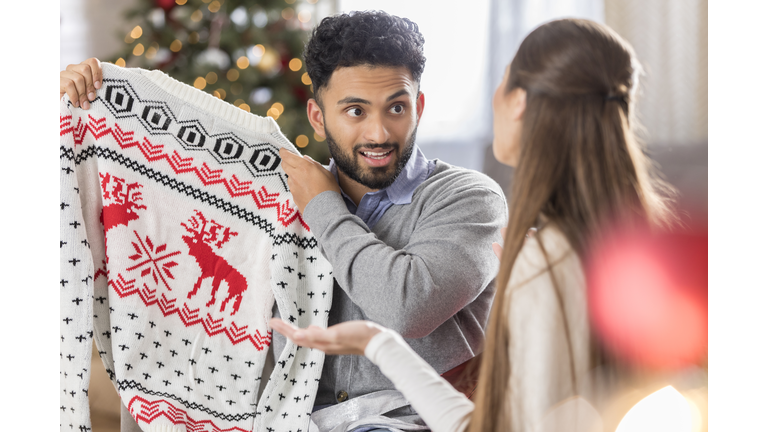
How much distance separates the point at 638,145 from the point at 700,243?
194mm

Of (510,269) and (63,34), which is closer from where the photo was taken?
(510,269)

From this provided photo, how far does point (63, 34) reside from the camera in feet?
8.14

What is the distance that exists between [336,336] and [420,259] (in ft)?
0.63

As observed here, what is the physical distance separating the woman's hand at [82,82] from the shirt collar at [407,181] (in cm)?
52

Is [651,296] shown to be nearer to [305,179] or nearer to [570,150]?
[570,150]

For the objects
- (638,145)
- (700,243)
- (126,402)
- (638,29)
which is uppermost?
(638,29)

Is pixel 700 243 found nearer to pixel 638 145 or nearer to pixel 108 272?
pixel 638 145

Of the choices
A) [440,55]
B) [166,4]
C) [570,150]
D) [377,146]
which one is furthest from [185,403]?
[166,4]

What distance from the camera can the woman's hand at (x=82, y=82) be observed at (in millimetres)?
993

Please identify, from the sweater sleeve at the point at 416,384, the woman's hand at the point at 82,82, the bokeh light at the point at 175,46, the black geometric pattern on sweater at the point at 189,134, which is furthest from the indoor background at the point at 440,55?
the woman's hand at the point at 82,82

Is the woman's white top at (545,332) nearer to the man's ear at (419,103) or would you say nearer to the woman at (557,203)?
the woman at (557,203)

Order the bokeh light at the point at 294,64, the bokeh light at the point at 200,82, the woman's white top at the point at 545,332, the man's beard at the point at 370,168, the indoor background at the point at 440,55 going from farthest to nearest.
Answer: the bokeh light at the point at 294,64, the bokeh light at the point at 200,82, the man's beard at the point at 370,168, the indoor background at the point at 440,55, the woman's white top at the point at 545,332
